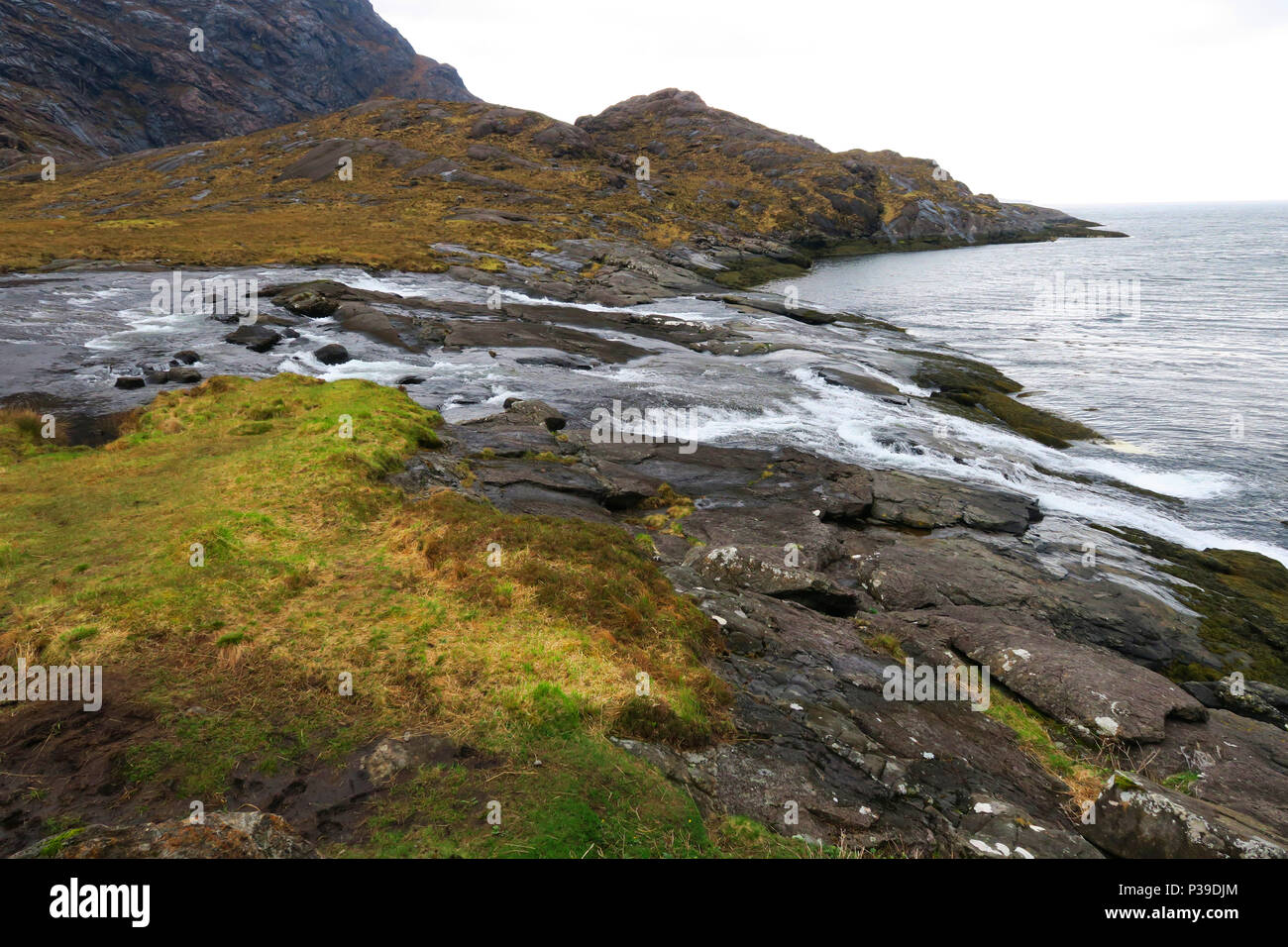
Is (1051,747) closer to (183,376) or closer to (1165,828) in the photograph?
(1165,828)

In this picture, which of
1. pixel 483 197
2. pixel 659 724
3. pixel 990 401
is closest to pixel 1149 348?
pixel 990 401

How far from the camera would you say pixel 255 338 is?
3662cm

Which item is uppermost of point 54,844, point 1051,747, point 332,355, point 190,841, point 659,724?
point 332,355

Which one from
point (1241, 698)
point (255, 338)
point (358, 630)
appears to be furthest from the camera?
point (255, 338)

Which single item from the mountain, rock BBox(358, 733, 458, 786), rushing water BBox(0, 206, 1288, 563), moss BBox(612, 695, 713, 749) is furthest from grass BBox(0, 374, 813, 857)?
the mountain

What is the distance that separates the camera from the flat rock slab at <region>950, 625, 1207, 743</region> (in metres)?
13.2

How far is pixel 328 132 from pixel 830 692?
15365 cm

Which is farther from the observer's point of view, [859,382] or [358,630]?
[859,382]

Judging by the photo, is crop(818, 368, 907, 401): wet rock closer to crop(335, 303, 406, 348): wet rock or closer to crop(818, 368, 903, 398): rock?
crop(818, 368, 903, 398): rock

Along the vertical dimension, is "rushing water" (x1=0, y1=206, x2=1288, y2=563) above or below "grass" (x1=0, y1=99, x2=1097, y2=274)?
below

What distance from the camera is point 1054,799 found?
10.7m

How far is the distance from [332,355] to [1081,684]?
121ft

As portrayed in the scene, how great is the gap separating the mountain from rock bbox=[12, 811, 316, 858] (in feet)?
205

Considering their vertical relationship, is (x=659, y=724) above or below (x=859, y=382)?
below
